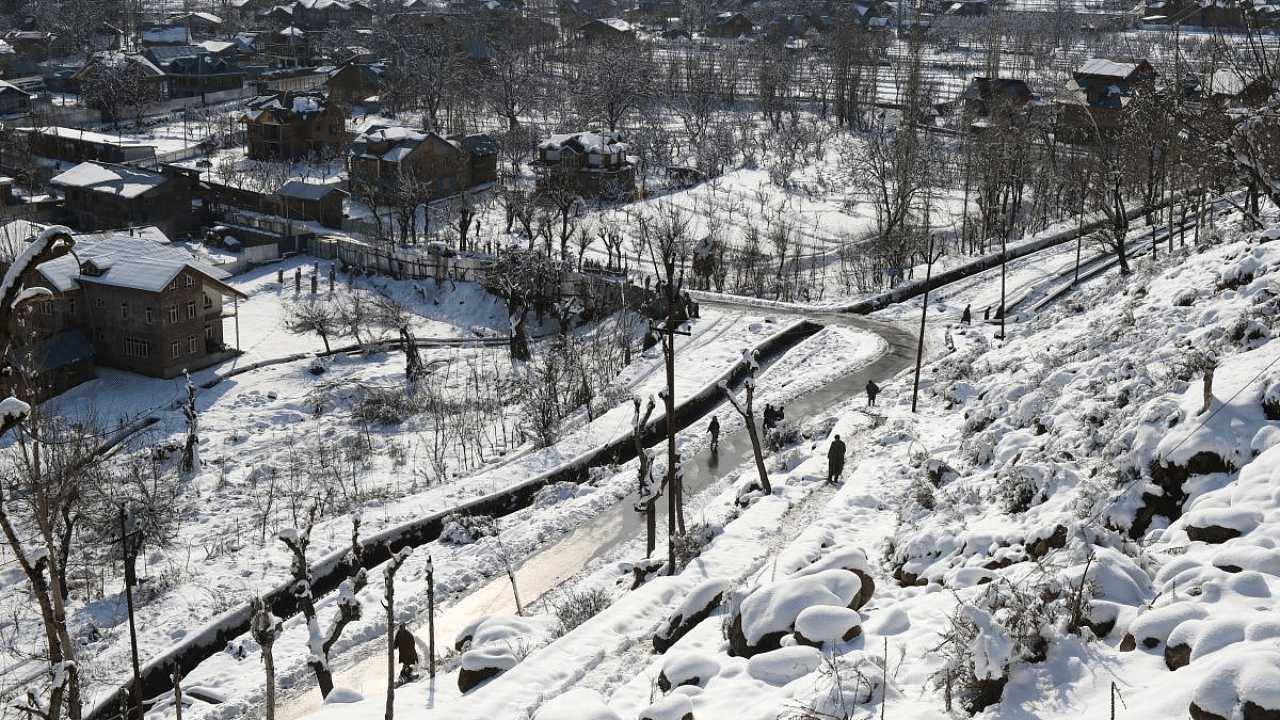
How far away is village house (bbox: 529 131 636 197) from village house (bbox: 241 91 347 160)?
14109 mm

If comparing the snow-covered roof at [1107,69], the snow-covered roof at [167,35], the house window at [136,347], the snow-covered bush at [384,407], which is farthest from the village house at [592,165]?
the snow-covered roof at [167,35]

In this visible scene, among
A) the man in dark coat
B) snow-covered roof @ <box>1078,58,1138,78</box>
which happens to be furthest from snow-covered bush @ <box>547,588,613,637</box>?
snow-covered roof @ <box>1078,58,1138,78</box>

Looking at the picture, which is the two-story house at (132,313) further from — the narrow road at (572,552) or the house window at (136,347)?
the narrow road at (572,552)

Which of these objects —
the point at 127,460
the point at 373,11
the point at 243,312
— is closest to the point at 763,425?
the point at 127,460

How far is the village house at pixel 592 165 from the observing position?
53.7 metres

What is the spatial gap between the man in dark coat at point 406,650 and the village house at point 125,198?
37578 mm

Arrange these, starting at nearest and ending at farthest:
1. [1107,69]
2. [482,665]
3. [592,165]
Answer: [482,665] < [592,165] < [1107,69]

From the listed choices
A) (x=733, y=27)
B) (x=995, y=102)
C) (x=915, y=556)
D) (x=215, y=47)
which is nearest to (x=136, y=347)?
(x=915, y=556)

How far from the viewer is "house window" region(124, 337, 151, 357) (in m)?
33.5

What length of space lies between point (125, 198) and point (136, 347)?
58.7 feet

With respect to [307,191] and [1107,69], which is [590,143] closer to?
[307,191]

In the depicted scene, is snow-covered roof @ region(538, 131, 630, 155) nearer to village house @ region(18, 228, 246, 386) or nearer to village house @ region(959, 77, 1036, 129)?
village house @ region(959, 77, 1036, 129)

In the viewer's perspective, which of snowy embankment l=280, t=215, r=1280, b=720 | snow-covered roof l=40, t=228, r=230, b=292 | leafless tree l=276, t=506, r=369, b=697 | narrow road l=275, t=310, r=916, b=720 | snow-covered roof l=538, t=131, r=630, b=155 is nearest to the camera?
snowy embankment l=280, t=215, r=1280, b=720

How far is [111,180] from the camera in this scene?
49844 millimetres
